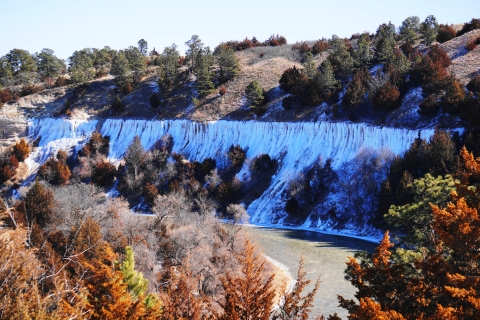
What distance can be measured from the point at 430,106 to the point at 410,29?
82.0 feet

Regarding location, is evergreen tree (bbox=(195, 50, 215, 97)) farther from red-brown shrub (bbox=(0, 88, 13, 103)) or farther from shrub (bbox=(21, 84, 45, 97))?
red-brown shrub (bbox=(0, 88, 13, 103))

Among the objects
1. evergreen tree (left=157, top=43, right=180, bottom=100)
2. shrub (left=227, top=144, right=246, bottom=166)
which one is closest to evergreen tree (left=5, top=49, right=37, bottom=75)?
evergreen tree (left=157, top=43, right=180, bottom=100)

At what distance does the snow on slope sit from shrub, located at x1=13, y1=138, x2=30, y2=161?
0.99m

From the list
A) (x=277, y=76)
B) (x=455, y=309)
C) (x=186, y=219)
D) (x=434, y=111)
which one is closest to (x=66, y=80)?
(x=277, y=76)

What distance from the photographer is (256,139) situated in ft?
166

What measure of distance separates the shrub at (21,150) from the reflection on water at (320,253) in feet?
117

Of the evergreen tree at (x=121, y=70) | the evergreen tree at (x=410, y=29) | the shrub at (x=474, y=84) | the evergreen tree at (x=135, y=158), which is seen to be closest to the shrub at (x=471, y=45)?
the evergreen tree at (x=410, y=29)

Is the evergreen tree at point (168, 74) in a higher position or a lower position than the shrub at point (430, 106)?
higher

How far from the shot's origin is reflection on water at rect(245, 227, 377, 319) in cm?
2395

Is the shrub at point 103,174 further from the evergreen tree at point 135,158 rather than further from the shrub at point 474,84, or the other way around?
the shrub at point 474,84

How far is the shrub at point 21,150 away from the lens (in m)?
56.2

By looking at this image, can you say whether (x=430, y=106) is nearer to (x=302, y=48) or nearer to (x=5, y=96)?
(x=302, y=48)

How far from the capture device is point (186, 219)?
29.7 meters

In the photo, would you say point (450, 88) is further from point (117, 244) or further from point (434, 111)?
point (117, 244)
